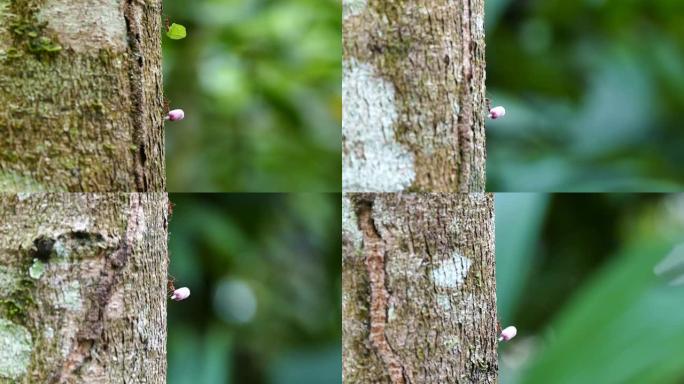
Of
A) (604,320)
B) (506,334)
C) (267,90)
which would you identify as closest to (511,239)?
(604,320)

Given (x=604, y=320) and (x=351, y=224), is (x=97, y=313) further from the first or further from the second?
(x=604, y=320)

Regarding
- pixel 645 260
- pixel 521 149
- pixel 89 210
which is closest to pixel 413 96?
pixel 89 210

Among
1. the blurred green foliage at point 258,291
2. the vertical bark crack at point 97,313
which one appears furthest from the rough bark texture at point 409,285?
the blurred green foliage at point 258,291

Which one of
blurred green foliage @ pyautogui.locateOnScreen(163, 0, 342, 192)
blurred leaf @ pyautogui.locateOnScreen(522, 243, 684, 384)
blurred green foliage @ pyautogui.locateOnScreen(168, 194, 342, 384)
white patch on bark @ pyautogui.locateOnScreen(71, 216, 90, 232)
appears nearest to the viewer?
white patch on bark @ pyautogui.locateOnScreen(71, 216, 90, 232)

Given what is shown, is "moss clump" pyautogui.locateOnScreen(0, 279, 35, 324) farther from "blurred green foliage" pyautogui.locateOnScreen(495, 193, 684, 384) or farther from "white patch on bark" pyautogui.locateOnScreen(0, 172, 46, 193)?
"blurred green foliage" pyautogui.locateOnScreen(495, 193, 684, 384)

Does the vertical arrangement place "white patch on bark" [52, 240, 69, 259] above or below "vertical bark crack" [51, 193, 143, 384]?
above

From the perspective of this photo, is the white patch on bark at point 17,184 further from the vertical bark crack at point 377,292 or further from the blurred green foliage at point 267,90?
the blurred green foliage at point 267,90

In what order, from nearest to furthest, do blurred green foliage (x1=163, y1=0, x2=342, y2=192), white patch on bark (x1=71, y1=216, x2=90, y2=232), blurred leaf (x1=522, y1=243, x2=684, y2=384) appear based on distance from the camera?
white patch on bark (x1=71, y1=216, x2=90, y2=232) < blurred leaf (x1=522, y1=243, x2=684, y2=384) < blurred green foliage (x1=163, y1=0, x2=342, y2=192)

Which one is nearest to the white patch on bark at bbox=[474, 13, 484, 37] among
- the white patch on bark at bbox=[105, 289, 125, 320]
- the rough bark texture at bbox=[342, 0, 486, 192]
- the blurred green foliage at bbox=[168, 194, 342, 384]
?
the rough bark texture at bbox=[342, 0, 486, 192]
